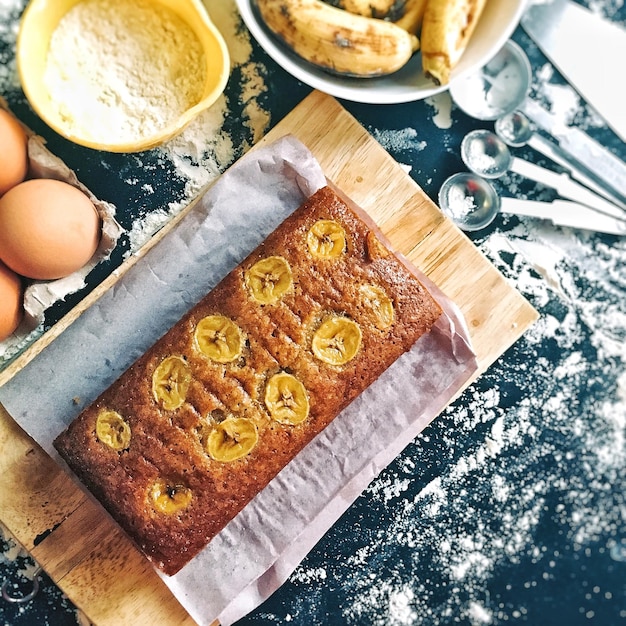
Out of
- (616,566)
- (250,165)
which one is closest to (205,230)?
(250,165)

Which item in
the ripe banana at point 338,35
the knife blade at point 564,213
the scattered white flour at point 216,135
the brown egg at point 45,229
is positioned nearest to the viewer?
the brown egg at point 45,229

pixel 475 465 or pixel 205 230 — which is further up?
pixel 205 230

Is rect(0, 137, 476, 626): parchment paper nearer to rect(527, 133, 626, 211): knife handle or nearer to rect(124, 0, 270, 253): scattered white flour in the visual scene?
rect(124, 0, 270, 253): scattered white flour

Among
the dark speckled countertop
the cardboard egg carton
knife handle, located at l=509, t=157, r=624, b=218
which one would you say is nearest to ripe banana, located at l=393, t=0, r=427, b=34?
the dark speckled countertop

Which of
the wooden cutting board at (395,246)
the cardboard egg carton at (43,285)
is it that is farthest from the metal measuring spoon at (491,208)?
the cardboard egg carton at (43,285)

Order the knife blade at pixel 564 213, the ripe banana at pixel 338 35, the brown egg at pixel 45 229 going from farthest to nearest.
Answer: the knife blade at pixel 564 213, the ripe banana at pixel 338 35, the brown egg at pixel 45 229

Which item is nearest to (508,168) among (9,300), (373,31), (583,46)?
(583,46)

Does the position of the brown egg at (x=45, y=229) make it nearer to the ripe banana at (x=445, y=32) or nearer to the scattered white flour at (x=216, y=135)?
the scattered white flour at (x=216, y=135)

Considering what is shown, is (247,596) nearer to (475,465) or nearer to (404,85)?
(475,465)
